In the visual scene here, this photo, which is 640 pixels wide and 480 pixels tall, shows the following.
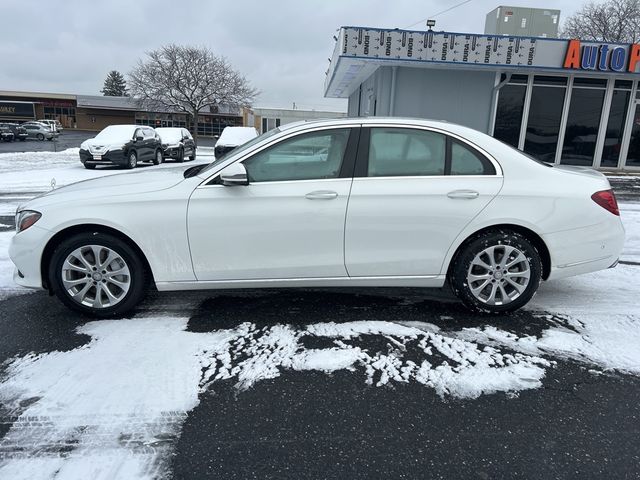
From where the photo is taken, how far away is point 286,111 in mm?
55094

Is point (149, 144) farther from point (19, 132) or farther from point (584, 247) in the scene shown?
point (19, 132)

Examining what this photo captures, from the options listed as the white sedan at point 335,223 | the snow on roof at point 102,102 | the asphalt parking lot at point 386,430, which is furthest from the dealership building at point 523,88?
the snow on roof at point 102,102

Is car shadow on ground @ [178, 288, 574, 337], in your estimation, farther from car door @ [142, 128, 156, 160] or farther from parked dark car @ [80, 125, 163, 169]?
car door @ [142, 128, 156, 160]

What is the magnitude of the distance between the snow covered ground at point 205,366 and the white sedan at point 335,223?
400 mm

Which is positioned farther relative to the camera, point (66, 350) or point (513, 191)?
point (513, 191)

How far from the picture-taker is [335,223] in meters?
3.89

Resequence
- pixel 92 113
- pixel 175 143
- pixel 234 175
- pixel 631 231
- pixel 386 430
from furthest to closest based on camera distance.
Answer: pixel 92 113 < pixel 175 143 < pixel 631 231 < pixel 234 175 < pixel 386 430

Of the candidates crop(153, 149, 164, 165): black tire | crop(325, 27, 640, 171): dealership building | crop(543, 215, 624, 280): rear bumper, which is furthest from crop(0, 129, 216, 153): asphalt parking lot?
crop(543, 215, 624, 280): rear bumper

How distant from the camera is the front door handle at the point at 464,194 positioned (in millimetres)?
3955

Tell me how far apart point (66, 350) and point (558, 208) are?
3953mm

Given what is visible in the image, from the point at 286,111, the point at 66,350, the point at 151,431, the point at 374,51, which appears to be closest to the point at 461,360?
the point at 151,431

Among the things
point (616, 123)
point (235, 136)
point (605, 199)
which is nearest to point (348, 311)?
point (605, 199)

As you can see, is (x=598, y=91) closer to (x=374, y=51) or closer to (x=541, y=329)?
(x=374, y=51)

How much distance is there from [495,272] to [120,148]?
52.8 feet
